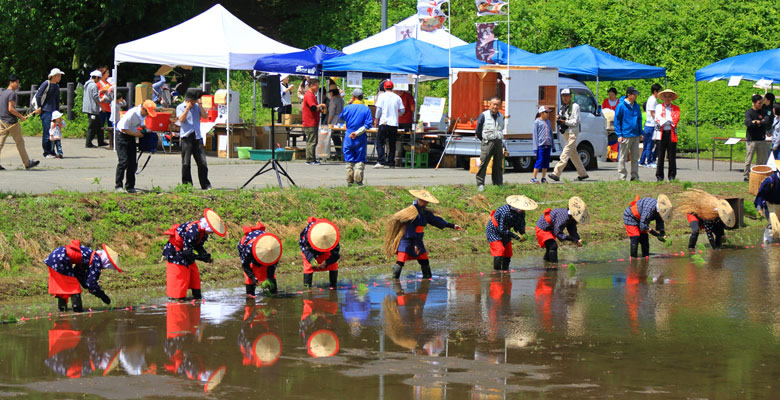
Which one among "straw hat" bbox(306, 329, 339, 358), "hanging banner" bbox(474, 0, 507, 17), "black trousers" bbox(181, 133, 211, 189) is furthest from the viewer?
"hanging banner" bbox(474, 0, 507, 17)

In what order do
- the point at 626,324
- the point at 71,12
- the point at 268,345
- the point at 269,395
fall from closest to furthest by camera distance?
the point at 269,395, the point at 268,345, the point at 626,324, the point at 71,12

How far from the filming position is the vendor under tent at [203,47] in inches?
966

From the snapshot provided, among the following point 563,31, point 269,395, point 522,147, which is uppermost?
point 563,31

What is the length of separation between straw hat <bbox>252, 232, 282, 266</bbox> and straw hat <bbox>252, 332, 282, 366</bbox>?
1.75 meters

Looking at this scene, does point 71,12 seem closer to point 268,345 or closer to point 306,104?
point 306,104

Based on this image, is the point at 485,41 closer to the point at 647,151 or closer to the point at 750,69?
the point at 647,151

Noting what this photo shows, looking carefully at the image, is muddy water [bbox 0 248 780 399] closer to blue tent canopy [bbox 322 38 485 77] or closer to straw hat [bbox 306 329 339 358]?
straw hat [bbox 306 329 339 358]

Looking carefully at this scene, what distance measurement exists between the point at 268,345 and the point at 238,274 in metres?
3.90

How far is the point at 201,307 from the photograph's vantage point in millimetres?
10820

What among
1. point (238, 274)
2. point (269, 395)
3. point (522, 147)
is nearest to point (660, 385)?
point (269, 395)

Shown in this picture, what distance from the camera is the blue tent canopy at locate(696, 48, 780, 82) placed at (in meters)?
23.8

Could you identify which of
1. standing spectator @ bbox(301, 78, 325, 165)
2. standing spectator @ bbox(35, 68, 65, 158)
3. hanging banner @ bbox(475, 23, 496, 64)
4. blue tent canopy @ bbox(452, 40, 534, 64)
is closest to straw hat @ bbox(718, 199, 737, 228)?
hanging banner @ bbox(475, 23, 496, 64)

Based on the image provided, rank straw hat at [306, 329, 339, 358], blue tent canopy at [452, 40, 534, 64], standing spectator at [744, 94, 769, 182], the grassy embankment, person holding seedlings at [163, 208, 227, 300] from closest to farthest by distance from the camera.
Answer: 1. straw hat at [306, 329, 339, 358]
2. person holding seedlings at [163, 208, 227, 300]
3. the grassy embankment
4. standing spectator at [744, 94, 769, 182]
5. blue tent canopy at [452, 40, 534, 64]

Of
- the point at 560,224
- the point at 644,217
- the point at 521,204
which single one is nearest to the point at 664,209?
the point at 644,217
